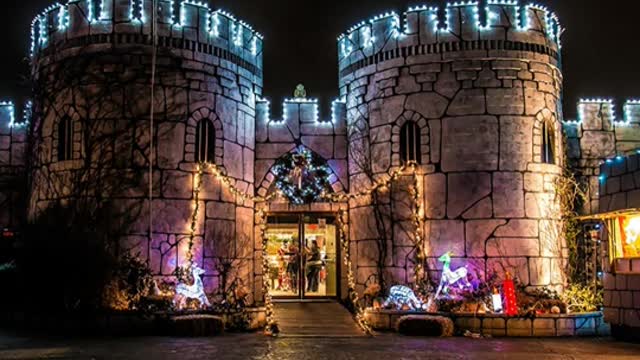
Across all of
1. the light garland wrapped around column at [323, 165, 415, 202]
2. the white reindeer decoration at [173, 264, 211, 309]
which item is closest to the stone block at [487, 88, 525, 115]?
the light garland wrapped around column at [323, 165, 415, 202]

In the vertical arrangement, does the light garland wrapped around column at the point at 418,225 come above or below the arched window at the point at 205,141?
below

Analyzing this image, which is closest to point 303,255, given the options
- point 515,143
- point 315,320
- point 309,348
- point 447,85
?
point 315,320

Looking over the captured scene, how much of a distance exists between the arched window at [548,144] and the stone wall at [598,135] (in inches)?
61.1

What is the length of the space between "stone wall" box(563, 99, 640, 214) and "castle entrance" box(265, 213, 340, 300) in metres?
6.82

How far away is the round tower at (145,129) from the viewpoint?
17625mm

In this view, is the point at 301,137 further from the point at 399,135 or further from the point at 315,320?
the point at 315,320

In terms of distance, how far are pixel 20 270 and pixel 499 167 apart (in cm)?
1140

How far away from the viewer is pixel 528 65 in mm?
18672

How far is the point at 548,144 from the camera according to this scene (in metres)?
18.8

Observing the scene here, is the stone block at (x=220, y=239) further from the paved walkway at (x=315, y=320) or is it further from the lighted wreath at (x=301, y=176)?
the lighted wreath at (x=301, y=176)

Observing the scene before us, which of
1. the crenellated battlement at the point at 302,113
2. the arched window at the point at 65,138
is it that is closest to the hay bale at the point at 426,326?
the crenellated battlement at the point at 302,113

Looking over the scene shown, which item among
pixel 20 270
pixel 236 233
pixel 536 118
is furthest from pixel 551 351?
pixel 20 270

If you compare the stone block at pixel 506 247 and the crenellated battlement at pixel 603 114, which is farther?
the crenellated battlement at pixel 603 114

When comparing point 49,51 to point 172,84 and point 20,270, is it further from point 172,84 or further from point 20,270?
point 20,270
